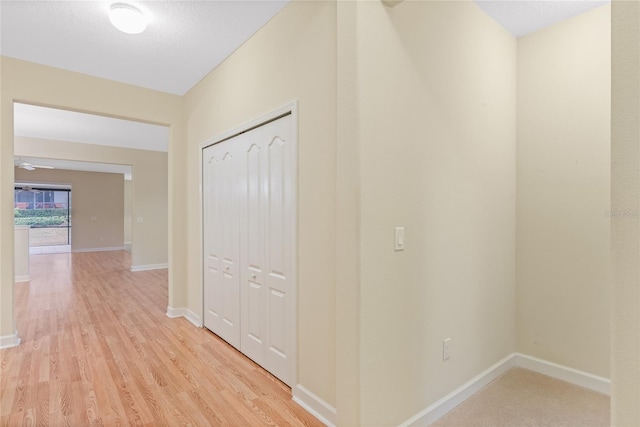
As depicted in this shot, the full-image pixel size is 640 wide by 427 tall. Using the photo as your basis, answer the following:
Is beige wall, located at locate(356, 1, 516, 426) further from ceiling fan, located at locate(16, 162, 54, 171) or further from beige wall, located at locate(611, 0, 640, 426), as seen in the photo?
ceiling fan, located at locate(16, 162, 54, 171)

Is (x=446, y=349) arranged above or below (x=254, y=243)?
below

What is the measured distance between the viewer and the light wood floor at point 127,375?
1.96 m

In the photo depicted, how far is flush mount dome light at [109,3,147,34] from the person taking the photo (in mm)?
2223

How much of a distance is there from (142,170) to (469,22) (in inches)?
282

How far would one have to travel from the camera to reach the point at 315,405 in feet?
6.40

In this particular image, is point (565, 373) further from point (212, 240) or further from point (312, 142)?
point (212, 240)

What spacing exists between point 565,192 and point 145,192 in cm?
763

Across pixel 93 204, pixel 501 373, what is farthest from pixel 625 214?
pixel 93 204

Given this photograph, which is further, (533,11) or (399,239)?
(533,11)

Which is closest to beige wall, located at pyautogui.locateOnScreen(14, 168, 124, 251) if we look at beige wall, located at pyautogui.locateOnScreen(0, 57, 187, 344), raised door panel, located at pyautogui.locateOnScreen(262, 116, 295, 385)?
beige wall, located at pyautogui.locateOnScreen(0, 57, 187, 344)

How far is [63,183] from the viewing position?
31.7 ft

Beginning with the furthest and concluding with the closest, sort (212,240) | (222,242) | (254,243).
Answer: (212,240) → (222,242) → (254,243)

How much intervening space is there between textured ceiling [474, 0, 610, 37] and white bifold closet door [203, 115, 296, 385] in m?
1.76

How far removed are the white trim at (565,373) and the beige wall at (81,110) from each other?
12.3 feet
